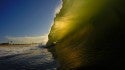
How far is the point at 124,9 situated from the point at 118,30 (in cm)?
213

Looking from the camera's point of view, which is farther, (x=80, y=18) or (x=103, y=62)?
(x=80, y=18)

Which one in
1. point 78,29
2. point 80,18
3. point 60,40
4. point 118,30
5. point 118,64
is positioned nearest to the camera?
point 118,64

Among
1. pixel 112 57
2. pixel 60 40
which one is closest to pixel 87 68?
pixel 112 57

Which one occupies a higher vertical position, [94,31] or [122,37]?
[94,31]

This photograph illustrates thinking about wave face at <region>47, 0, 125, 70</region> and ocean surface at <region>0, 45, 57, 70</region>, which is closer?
wave face at <region>47, 0, 125, 70</region>

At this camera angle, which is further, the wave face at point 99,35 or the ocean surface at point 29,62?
the ocean surface at point 29,62

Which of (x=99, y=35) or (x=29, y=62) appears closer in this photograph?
(x=99, y=35)

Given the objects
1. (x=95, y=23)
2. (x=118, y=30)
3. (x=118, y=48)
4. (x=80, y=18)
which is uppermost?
(x=80, y=18)

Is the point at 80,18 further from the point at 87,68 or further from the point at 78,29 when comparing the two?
the point at 87,68

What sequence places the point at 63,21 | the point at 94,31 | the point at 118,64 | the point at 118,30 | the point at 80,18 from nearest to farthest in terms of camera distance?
the point at 118,64 < the point at 118,30 < the point at 94,31 < the point at 80,18 < the point at 63,21

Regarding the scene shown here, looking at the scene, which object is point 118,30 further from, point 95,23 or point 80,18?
point 80,18

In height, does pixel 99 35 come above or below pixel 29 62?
above

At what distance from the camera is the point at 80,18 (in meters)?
23.5

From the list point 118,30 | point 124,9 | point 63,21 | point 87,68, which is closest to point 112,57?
point 87,68
